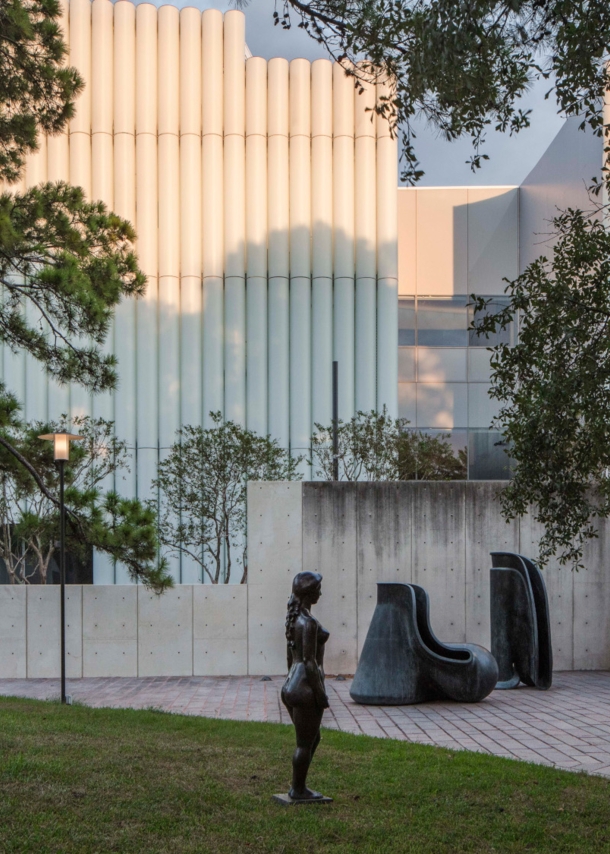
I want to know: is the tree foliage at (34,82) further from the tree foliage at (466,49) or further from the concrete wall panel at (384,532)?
the concrete wall panel at (384,532)

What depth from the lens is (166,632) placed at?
43.9ft

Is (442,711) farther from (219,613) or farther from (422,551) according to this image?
(219,613)

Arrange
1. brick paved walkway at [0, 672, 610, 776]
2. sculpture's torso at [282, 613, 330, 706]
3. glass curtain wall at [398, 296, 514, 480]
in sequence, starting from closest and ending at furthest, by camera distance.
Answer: sculpture's torso at [282, 613, 330, 706], brick paved walkway at [0, 672, 610, 776], glass curtain wall at [398, 296, 514, 480]

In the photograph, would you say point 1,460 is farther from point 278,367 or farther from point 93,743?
point 278,367

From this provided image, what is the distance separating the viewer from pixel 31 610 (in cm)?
1334

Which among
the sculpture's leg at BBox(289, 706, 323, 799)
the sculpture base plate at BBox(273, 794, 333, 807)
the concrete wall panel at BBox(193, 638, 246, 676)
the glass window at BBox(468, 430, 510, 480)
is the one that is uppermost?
the glass window at BBox(468, 430, 510, 480)

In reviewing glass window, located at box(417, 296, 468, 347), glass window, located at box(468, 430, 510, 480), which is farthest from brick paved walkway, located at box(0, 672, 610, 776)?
glass window, located at box(417, 296, 468, 347)

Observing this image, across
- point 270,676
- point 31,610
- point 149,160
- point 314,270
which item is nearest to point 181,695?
point 270,676

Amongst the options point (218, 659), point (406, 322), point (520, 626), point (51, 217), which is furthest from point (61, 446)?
point (406, 322)

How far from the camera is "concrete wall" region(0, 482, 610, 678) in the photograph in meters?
13.4

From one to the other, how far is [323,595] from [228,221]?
1214 cm

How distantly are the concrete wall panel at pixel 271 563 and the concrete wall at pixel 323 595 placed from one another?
0.02 metres

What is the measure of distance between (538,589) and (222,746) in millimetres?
6006

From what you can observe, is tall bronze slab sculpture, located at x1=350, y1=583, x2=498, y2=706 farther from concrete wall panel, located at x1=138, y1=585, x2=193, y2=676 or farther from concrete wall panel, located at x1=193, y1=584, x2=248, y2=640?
concrete wall panel, located at x1=138, y1=585, x2=193, y2=676
